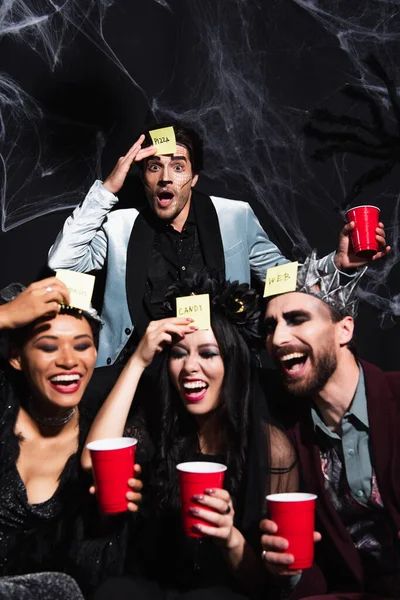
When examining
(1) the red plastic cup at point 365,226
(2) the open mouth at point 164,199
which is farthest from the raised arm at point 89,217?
(1) the red plastic cup at point 365,226

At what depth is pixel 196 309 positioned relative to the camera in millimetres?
2305

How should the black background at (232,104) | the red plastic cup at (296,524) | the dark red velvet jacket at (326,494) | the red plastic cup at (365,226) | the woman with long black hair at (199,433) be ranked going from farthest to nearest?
the black background at (232,104)
the red plastic cup at (365,226)
the woman with long black hair at (199,433)
the dark red velvet jacket at (326,494)
the red plastic cup at (296,524)

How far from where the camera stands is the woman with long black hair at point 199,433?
7.04 ft

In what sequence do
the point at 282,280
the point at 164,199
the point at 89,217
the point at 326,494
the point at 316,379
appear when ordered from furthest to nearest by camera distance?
the point at 164,199 < the point at 89,217 < the point at 282,280 < the point at 316,379 < the point at 326,494

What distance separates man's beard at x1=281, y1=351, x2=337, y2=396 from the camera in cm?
223

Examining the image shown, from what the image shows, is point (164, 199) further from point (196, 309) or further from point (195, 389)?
point (195, 389)

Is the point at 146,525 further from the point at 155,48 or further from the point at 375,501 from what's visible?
the point at 155,48

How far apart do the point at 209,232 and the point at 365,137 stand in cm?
99

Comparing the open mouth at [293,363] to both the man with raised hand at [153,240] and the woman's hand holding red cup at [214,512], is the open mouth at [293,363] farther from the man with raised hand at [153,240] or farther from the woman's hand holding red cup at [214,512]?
the man with raised hand at [153,240]

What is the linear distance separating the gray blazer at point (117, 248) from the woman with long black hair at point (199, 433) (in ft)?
2.24

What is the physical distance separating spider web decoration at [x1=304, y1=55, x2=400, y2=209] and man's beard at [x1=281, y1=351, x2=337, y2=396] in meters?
1.42

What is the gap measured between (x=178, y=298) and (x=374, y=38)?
201cm

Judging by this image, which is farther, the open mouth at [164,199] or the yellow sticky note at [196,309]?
the open mouth at [164,199]

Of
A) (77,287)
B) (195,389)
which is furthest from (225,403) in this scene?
(77,287)
